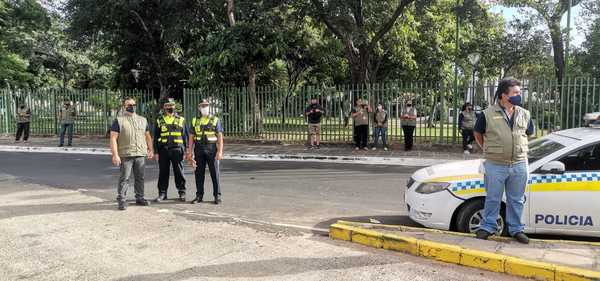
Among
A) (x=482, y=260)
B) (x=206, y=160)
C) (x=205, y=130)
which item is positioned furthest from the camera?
(x=206, y=160)

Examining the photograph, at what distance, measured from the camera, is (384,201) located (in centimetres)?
791

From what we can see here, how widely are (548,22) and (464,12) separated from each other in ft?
13.2

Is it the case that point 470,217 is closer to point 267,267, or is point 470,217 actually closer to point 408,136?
point 267,267

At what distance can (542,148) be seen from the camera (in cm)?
566

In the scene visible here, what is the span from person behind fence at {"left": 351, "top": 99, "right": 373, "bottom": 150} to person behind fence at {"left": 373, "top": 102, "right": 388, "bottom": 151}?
267 millimetres

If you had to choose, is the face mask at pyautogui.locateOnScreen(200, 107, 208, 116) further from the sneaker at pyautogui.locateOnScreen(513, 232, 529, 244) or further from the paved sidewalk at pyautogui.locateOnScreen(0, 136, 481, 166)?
the paved sidewalk at pyautogui.locateOnScreen(0, 136, 481, 166)

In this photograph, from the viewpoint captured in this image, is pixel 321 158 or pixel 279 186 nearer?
pixel 279 186

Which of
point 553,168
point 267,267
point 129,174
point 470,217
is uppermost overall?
point 553,168

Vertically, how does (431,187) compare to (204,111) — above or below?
below

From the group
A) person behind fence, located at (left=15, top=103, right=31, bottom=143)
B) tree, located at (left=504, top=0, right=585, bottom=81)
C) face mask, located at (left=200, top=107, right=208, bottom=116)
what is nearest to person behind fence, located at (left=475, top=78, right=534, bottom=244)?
face mask, located at (left=200, top=107, right=208, bottom=116)

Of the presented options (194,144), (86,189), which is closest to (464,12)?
(194,144)

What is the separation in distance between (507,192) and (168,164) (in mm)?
5253

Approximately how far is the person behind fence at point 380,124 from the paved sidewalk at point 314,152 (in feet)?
1.38

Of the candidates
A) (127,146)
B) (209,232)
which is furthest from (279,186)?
(209,232)
